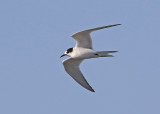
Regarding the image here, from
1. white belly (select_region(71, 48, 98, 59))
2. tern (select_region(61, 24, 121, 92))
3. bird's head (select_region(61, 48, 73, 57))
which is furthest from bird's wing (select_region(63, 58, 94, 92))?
white belly (select_region(71, 48, 98, 59))

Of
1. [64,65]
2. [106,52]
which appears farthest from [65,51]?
[106,52]

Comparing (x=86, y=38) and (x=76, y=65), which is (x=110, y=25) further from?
(x=76, y=65)

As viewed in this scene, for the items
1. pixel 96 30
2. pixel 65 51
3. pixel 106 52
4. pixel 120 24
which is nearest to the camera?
pixel 120 24

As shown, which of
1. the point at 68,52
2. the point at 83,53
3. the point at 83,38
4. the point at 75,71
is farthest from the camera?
the point at 75,71

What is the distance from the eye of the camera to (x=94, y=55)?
60.6ft

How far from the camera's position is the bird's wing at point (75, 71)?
20538 mm

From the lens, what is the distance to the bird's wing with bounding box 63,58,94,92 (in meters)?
20.5

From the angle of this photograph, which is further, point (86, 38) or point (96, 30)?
point (86, 38)

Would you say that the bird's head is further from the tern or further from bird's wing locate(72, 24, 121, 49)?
bird's wing locate(72, 24, 121, 49)

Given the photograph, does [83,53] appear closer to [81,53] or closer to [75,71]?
[81,53]

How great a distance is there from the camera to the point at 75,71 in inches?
824

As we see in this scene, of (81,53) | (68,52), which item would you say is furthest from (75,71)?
(81,53)

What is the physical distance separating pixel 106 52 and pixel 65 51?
107 inches

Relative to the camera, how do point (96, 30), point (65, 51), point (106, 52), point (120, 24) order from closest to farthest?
point (120, 24)
point (96, 30)
point (106, 52)
point (65, 51)
